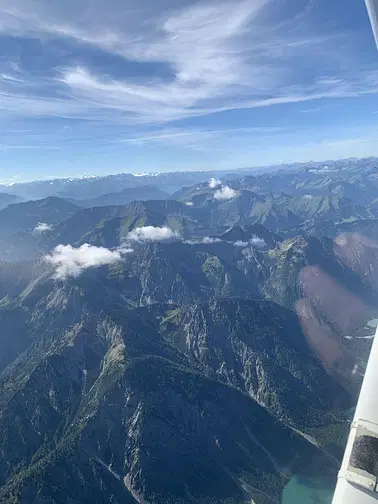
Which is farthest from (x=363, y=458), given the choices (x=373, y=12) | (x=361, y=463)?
(x=373, y=12)

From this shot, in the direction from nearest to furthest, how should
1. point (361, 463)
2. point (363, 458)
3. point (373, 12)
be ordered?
point (361, 463) < point (363, 458) < point (373, 12)

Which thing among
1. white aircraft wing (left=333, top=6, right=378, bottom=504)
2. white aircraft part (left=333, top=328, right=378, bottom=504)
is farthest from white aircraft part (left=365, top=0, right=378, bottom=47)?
white aircraft part (left=333, top=328, right=378, bottom=504)

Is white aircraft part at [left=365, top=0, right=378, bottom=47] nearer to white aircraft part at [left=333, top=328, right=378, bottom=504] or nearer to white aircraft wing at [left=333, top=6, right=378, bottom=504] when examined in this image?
white aircraft wing at [left=333, top=6, right=378, bottom=504]

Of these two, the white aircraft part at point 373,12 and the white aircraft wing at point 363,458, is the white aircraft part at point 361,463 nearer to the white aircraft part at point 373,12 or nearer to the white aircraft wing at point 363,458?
the white aircraft wing at point 363,458

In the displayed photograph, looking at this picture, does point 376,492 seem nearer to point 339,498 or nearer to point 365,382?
point 339,498

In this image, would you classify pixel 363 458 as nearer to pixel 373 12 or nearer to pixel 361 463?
pixel 361 463

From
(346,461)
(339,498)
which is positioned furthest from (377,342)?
(339,498)

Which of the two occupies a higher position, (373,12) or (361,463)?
(373,12)

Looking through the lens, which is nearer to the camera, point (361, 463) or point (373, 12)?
point (361, 463)
